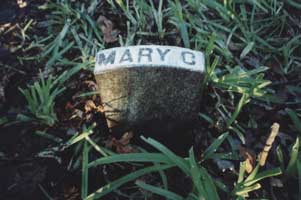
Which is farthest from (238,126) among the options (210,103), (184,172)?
(184,172)

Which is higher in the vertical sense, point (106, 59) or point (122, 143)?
point (106, 59)

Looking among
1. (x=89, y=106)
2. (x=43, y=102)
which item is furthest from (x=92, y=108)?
(x=43, y=102)

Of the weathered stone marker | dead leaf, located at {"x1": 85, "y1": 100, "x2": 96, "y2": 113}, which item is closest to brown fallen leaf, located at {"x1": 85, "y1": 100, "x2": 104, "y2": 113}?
dead leaf, located at {"x1": 85, "y1": 100, "x2": 96, "y2": 113}

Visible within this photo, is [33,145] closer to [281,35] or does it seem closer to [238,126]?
[238,126]

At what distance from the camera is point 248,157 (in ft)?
4.46

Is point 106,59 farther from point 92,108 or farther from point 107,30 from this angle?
point 107,30

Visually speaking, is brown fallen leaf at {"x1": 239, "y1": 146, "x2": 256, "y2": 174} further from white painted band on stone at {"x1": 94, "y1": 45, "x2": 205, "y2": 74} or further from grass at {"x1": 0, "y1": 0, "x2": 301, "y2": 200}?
white painted band on stone at {"x1": 94, "y1": 45, "x2": 205, "y2": 74}

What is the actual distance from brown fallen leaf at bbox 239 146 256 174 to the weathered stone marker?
0.19 m

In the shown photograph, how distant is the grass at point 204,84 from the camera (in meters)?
1.29

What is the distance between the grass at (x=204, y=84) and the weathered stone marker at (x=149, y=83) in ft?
0.37

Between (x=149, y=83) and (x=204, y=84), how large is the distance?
295mm

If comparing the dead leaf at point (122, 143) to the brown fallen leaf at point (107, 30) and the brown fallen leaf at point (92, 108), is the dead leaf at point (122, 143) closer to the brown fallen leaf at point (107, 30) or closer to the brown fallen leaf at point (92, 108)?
the brown fallen leaf at point (92, 108)

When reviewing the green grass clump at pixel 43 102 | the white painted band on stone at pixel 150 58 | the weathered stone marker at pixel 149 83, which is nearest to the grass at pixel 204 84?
the green grass clump at pixel 43 102

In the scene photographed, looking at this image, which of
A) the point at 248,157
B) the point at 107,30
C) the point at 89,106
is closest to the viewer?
the point at 248,157
